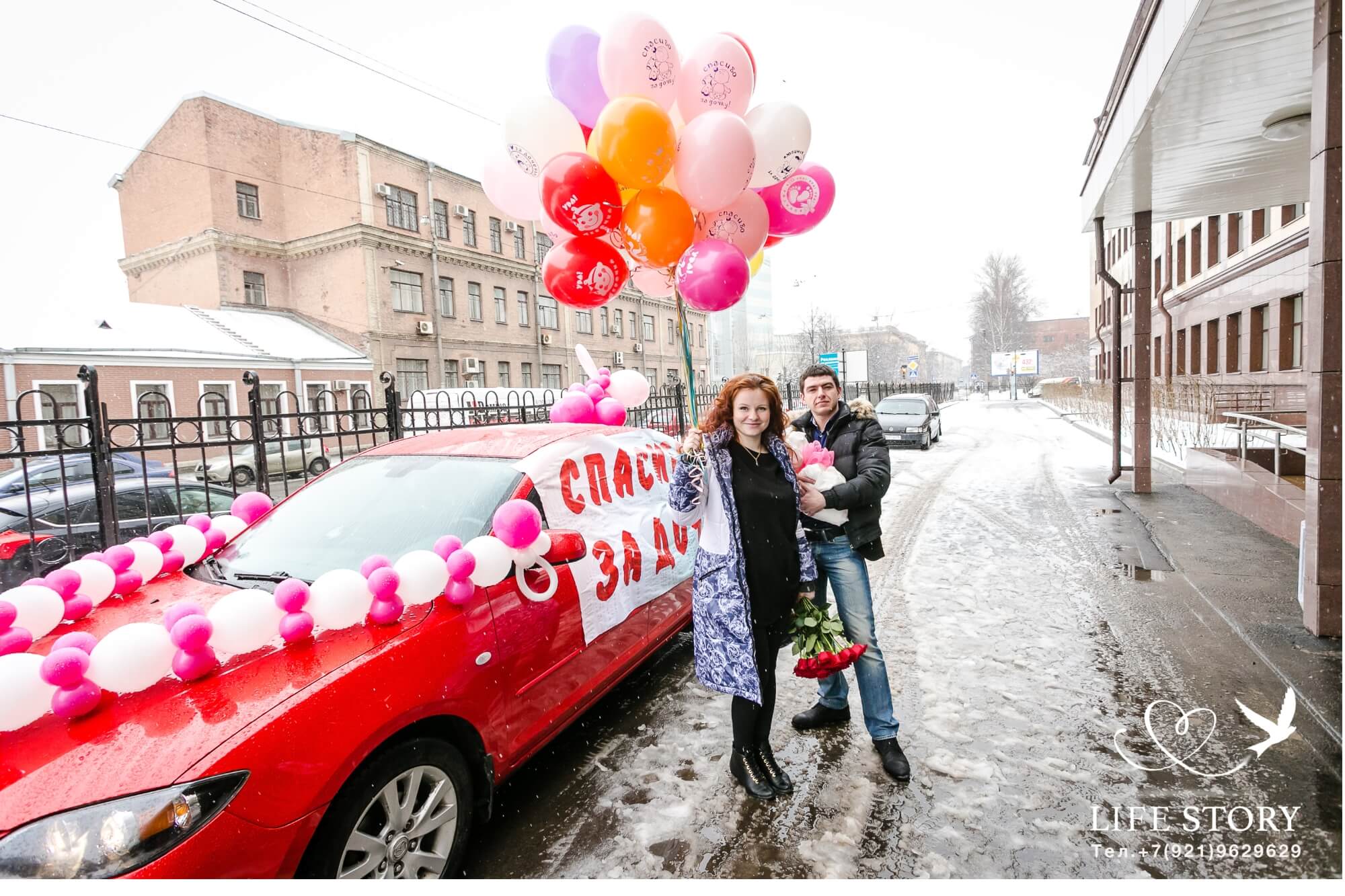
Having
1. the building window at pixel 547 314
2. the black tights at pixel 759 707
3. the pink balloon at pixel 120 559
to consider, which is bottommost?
the black tights at pixel 759 707

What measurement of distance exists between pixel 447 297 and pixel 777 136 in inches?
1150

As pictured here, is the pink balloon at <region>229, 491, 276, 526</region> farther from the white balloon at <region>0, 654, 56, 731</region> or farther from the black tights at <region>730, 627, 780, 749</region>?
the black tights at <region>730, 627, 780, 749</region>

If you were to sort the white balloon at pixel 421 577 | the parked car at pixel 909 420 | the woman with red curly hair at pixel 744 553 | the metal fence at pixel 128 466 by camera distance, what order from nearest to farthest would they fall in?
the white balloon at pixel 421 577, the woman with red curly hair at pixel 744 553, the metal fence at pixel 128 466, the parked car at pixel 909 420

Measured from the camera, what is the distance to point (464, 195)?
104 feet

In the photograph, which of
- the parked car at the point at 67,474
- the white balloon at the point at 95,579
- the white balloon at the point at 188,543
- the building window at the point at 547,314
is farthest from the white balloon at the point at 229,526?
the building window at the point at 547,314

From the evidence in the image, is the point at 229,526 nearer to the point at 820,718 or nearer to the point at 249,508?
the point at 249,508

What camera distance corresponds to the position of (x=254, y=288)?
28.5 meters

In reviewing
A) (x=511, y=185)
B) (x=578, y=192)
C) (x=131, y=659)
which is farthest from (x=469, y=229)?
(x=131, y=659)

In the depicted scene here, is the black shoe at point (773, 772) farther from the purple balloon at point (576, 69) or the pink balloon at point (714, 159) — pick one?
the purple balloon at point (576, 69)

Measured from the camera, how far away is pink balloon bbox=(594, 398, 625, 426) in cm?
486

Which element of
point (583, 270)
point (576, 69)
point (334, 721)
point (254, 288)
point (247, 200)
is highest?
point (247, 200)

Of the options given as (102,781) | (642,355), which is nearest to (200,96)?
(642,355)

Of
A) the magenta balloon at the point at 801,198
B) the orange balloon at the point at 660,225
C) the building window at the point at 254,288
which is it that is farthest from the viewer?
the building window at the point at 254,288

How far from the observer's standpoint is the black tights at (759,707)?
114 inches
